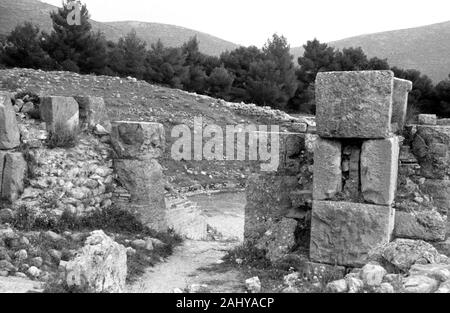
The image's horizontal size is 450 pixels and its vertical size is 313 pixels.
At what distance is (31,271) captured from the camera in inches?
227

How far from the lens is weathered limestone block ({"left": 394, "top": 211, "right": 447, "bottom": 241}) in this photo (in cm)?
664

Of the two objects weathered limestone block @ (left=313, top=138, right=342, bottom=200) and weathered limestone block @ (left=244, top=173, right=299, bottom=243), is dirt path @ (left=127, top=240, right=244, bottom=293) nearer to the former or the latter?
weathered limestone block @ (left=244, top=173, right=299, bottom=243)

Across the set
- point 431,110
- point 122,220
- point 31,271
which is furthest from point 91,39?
point 31,271

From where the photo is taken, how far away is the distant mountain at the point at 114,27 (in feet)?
195

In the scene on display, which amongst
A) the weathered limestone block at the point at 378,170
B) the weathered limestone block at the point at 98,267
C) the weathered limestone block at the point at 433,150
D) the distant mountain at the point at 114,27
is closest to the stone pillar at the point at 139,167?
the weathered limestone block at the point at 98,267

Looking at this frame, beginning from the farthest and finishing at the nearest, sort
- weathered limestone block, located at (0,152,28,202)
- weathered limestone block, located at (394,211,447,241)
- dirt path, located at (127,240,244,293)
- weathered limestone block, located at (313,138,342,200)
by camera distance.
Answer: weathered limestone block, located at (0,152,28,202) < weathered limestone block, located at (394,211,447,241) < weathered limestone block, located at (313,138,342,200) < dirt path, located at (127,240,244,293)

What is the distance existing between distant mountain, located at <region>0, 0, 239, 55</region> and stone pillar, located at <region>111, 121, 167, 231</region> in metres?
43.0

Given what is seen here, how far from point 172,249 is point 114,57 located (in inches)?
942

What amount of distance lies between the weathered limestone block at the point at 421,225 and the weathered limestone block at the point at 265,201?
5.18 ft

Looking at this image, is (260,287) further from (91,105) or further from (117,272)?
(91,105)

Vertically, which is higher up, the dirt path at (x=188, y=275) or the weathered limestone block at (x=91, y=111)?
the weathered limestone block at (x=91, y=111)

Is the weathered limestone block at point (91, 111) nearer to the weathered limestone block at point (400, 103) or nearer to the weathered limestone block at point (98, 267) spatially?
the weathered limestone block at point (98, 267)

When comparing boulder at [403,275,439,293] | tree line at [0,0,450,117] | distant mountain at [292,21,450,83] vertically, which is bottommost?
boulder at [403,275,439,293]

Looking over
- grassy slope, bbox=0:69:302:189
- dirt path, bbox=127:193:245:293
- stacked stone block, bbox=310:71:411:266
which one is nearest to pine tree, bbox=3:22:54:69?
grassy slope, bbox=0:69:302:189
